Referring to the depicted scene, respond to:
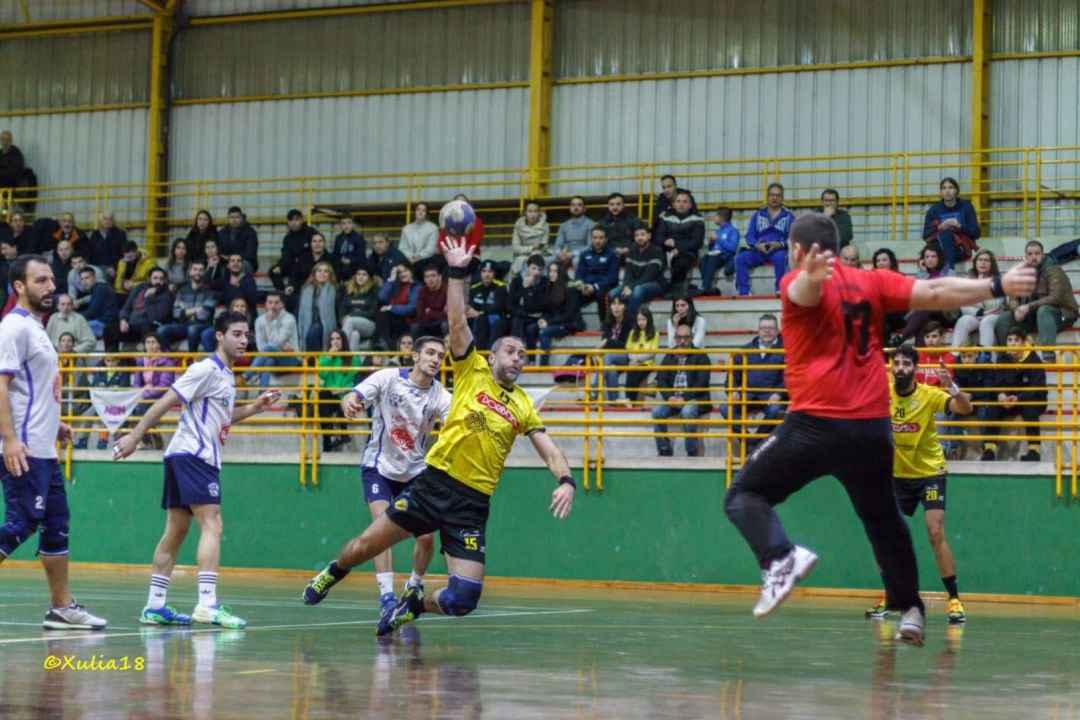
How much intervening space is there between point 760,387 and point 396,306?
6374 millimetres

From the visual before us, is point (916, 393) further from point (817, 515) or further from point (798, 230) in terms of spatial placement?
point (798, 230)

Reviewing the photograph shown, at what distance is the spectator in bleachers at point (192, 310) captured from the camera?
2330 cm

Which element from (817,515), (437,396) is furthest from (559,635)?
(817,515)

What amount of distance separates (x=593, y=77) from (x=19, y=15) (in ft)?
39.5

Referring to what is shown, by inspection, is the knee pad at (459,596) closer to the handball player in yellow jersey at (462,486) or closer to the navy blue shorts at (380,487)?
the handball player in yellow jersey at (462,486)

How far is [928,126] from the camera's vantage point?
25.2 metres

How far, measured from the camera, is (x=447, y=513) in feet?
32.6

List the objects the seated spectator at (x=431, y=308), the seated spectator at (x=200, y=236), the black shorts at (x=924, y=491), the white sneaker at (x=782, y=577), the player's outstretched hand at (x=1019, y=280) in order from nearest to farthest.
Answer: the player's outstretched hand at (x=1019, y=280), the white sneaker at (x=782, y=577), the black shorts at (x=924, y=491), the seated spectator at (x=431, y=308), the seated spectator at (x=200, y=236)

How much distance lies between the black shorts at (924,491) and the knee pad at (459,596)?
5.25 m

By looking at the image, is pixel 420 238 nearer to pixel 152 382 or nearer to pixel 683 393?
pixel 152 382

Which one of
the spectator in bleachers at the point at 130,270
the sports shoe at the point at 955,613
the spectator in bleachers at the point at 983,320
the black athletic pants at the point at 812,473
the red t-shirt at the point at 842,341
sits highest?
the spectator in bleachers at the point at 130,270

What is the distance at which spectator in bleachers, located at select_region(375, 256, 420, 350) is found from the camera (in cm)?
2183

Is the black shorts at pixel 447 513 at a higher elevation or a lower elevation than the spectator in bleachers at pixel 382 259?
lower

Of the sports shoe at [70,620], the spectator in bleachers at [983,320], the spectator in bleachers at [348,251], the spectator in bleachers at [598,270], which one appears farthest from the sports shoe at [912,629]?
the spectator in bleachers at [348,251]
